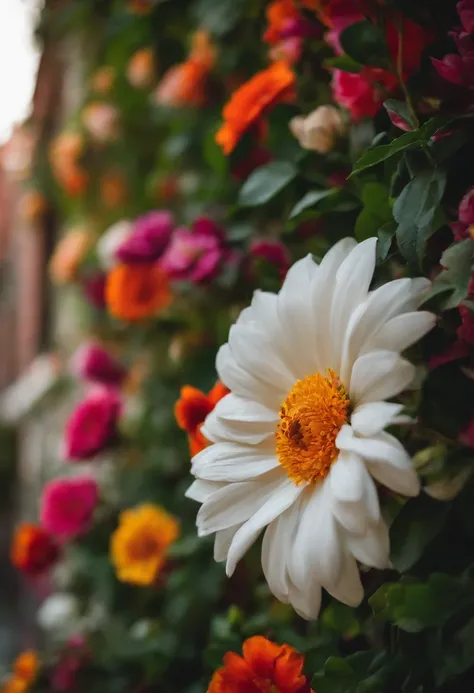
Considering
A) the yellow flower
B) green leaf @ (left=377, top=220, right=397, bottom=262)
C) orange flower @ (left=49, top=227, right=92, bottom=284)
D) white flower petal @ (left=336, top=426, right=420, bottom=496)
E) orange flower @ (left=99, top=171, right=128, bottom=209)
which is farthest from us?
orange flower @ (left=99, top=171, right=128, bottom=209)

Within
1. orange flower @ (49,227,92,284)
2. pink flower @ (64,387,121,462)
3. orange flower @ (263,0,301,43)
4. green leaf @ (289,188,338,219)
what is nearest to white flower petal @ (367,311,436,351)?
green leaf @ (289,188,338,219)

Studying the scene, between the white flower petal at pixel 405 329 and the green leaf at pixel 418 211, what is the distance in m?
0.07

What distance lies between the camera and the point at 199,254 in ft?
2.58

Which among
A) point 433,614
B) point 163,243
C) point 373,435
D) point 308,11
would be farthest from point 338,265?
point 163,243

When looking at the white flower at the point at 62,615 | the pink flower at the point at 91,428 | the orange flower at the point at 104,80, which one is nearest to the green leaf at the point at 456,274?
the pink flower at the point at 91,428

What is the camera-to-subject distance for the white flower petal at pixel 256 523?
43 centimetres

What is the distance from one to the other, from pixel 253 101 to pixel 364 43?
6.1 inches

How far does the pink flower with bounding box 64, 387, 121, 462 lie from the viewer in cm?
101

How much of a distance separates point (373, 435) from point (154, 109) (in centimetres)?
116

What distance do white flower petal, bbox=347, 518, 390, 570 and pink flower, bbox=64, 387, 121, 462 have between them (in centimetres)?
69

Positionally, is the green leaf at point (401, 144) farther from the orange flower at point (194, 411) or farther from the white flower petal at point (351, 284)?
the orange flower at point (194, 411)

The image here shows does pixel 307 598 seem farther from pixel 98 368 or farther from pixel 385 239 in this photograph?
pixel 98 368

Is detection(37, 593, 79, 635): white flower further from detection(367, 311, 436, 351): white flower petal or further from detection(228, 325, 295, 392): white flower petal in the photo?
detection(367, 311, 436, 351): white flower petal

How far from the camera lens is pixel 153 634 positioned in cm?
92
